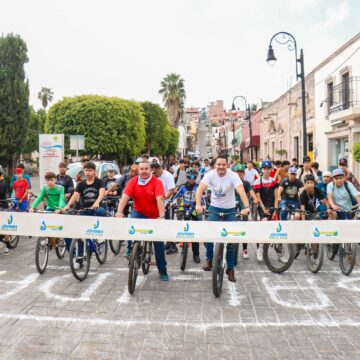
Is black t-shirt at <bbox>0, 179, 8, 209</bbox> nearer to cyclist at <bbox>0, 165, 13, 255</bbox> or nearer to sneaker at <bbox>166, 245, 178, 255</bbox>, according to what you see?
cyclist at <bbox>0, 165, 13, 255</bbox>

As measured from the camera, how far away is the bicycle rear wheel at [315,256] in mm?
→ 6904

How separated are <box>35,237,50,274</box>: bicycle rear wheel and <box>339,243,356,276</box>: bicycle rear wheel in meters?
4.86

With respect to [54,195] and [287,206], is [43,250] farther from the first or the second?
[287,206]

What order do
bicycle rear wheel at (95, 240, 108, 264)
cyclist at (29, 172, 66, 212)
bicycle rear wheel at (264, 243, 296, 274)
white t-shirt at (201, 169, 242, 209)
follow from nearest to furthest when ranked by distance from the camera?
white t-shirt at (201, 169, 242, 209) < bicycle rear wheel at (264, 243, 296, 274) < bicycle rear wheel at (95, 240, 108, 264) < cyclist at (29, 172, 66, 212)

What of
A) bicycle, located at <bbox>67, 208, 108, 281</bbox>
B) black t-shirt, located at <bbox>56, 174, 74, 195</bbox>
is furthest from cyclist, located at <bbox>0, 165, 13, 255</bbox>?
bicycle, located at <bbox>67, 208, 108, 281</bbox>

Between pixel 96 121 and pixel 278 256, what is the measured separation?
953 inches

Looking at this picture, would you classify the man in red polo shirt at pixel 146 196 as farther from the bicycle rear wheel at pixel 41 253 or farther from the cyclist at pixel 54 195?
the cyclist at pixel 54 195

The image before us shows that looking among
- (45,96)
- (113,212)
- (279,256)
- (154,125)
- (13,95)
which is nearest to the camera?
(279,256)

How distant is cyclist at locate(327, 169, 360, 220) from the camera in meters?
7.54

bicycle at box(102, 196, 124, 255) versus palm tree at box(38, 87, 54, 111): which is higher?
palm tree at box(38, 87, 54, 111)

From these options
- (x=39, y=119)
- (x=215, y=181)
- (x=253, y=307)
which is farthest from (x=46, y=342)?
(x=39, y=119)

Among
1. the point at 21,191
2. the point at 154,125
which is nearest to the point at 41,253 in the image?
the point at 21,191

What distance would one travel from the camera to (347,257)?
6.92m

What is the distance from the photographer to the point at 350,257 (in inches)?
269
